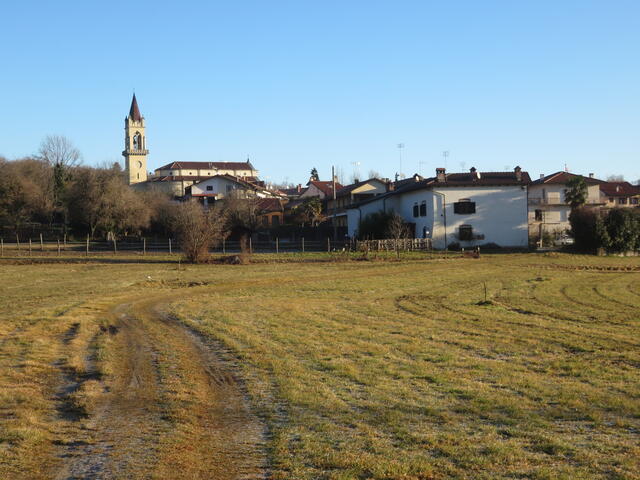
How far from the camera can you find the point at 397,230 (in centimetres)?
5197

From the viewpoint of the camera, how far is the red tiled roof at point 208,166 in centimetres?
12294

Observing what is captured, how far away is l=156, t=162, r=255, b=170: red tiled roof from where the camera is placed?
403 ft

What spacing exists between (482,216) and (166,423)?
49.9 m

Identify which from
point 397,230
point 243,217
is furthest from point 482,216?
point 243,217

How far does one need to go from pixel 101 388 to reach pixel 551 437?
20.5 feet

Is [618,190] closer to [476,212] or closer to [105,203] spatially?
[476,212]

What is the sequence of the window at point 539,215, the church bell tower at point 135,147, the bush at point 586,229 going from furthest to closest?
the church bell tower at point 135,147 → the window at point 539,215 → the bush at point 586,229

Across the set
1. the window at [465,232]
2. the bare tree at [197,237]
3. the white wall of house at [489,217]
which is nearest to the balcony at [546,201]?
the white wall of house at [489,217]

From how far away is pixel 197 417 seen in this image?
765 cm

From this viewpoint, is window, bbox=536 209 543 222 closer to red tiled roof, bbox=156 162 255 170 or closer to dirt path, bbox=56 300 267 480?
dirt path, bbox=56 300 267 480

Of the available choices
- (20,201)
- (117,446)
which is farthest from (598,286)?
(20,201)

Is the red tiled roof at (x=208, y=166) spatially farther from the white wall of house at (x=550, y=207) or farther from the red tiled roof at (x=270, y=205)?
the white wall of house at (x=550, y=207)

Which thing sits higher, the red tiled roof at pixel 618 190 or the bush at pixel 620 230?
the red tiled roof at pixel 618 190

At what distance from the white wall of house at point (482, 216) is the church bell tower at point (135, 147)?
78055 mm
